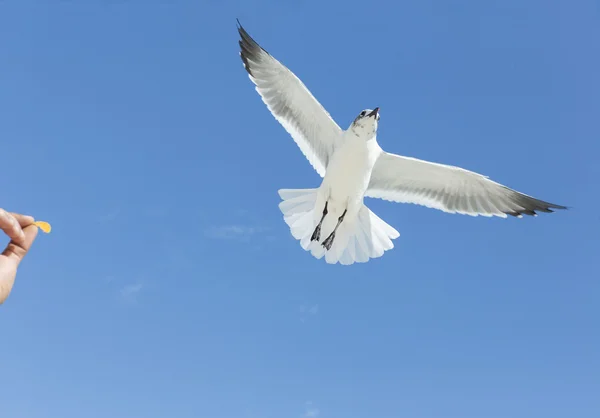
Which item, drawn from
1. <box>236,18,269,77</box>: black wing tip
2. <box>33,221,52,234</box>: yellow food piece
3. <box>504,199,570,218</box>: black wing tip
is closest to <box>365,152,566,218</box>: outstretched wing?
<box>504,199,570,218</box>: black wing tip

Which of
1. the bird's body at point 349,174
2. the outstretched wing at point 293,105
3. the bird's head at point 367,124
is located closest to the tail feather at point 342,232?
the bird's body at point 349,174

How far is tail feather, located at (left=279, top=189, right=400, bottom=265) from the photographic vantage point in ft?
21.8

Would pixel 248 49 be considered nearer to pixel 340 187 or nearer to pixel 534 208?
pixel 340 187

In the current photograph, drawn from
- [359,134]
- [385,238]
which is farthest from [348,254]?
[359,134]

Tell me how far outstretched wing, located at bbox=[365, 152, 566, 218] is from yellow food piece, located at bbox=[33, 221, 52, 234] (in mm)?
5236

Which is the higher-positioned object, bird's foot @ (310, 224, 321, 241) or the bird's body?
the bird's body

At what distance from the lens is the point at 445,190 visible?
7016 mm

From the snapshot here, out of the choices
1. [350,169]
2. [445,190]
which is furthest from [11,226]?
[445,190]

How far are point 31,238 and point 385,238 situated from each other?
17.8 feet

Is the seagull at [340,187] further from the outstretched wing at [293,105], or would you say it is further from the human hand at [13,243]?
the human hand at [13,243]

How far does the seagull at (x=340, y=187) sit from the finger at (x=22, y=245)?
4802 millimetres

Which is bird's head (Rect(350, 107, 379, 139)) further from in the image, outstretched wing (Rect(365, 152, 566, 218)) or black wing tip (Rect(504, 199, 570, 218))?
black wing tip (Rect(504, 199, 570, 218))

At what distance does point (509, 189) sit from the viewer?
6.82 meters

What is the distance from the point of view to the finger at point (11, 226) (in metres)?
1.44
